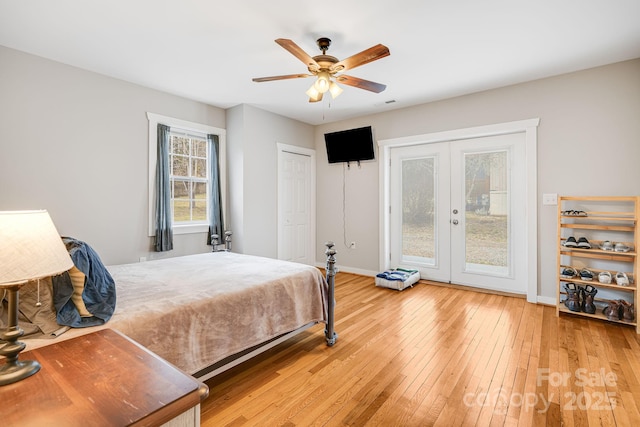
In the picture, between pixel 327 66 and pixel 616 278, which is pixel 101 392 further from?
pixel 616 278

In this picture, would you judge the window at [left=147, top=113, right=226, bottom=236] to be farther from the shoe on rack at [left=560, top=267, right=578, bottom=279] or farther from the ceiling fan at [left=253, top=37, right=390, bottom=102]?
the shoe on rack at [left=560, top=267, right=578, bottom=279]

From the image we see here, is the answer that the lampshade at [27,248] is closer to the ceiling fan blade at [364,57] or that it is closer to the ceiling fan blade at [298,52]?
the ceiling fan blade at [298,52]

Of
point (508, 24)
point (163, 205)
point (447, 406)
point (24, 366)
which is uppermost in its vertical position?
point (508, 24)

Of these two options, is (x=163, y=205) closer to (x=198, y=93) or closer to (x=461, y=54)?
(x=198, y=93)

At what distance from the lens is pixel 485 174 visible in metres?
4.16

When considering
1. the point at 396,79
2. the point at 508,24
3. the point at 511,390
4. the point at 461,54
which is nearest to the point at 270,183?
the point at 396,79

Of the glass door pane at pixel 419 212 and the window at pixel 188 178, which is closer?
the window at pixel 188 178

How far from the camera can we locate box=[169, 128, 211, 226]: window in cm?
418

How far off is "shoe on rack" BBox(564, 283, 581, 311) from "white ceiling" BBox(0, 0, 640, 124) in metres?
2.39

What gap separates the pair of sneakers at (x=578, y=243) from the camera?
126 inches

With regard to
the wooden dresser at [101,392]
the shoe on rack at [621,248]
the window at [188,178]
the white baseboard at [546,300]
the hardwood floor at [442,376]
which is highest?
the window at [188,178]

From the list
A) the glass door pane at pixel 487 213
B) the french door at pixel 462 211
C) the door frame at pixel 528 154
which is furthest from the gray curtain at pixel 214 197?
the glass door pane at pixel 487 213

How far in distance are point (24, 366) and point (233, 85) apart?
11.3 ft

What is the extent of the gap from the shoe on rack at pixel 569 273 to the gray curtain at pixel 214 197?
426cm
